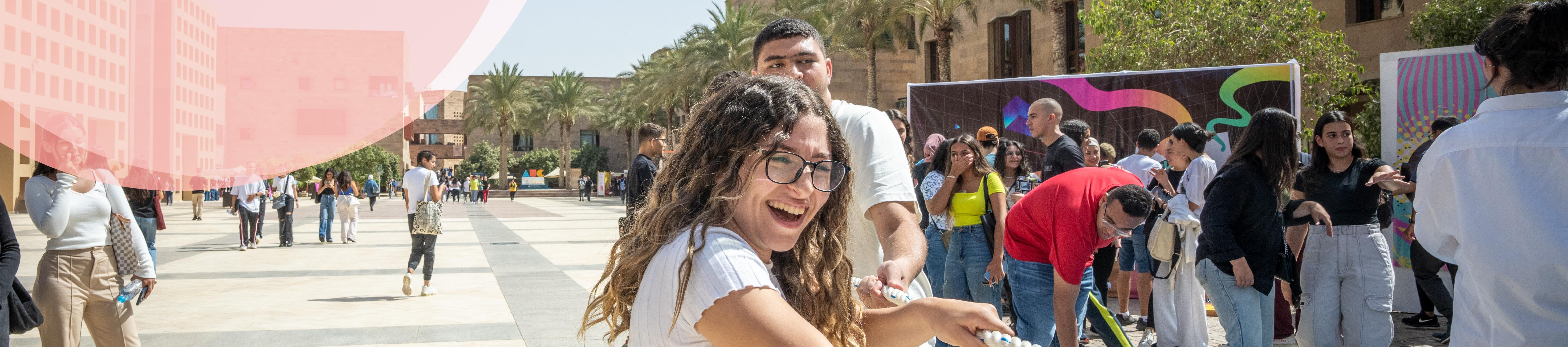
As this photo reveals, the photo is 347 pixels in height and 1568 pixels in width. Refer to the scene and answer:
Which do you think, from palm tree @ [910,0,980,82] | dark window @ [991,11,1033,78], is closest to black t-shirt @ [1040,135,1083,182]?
palm tree @ [910,0,980,82]

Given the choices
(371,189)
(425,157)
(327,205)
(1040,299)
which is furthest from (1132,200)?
(371,189)

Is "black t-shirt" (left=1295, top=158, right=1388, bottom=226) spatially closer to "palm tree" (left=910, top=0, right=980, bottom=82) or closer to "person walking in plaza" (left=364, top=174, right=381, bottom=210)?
"palm tree" (left=910, top=0, right=980, bottom=82)

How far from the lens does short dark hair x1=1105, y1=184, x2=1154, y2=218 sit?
4.42m

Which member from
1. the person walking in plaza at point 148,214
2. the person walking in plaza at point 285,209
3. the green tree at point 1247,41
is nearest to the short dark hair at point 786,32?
the person walking in plaza at point 148,214

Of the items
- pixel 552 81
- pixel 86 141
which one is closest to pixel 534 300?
pixel 86 141

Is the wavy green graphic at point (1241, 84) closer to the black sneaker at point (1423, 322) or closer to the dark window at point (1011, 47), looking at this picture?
the black sneaker at point (1423, 322)

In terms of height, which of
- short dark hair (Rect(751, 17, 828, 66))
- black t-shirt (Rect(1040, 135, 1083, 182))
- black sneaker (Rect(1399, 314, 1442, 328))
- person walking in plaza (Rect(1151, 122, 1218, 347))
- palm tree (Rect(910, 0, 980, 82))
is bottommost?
black sneaker (Rect(1399, 314, 1442, 328))

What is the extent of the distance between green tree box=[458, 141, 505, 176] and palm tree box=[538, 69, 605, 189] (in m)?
16.8

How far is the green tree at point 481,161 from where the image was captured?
74.9m

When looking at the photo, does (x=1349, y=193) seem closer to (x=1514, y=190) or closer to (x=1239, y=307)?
(x=1239, y=307)

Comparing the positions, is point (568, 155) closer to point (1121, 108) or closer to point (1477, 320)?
point (1121, 108)

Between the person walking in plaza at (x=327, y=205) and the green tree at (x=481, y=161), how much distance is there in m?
59.9

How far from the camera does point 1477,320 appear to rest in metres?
2.52

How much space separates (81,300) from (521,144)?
268 ft
